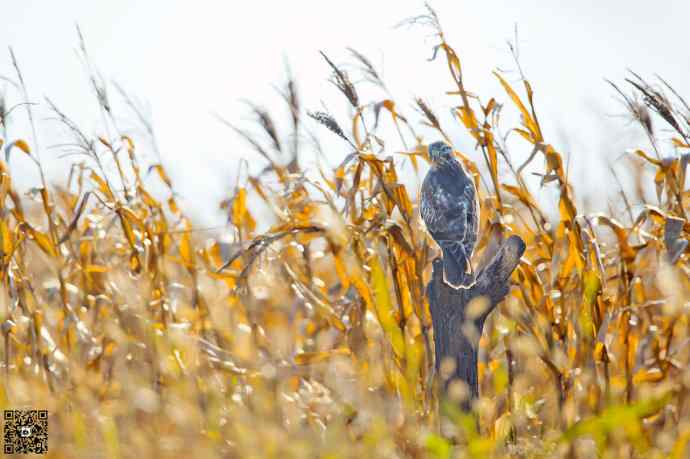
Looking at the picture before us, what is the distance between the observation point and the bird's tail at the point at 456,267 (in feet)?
7.62

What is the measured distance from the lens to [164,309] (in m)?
3.31

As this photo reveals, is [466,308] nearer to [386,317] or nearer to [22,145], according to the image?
[386,317]

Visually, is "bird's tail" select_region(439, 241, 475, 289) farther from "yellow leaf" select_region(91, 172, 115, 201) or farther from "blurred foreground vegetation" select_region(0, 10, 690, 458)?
"yellow leaf" select_region(91, 172, 115, 201)

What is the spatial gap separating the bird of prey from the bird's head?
0.01 meters

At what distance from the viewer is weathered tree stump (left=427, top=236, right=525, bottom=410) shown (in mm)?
2314

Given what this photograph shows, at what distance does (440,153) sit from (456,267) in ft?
1.02

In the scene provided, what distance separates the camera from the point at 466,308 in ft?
7.64

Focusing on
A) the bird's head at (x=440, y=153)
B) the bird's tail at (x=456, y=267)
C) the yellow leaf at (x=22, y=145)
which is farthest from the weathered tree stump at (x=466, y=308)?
the yellow leaf at (x=22, y=145)

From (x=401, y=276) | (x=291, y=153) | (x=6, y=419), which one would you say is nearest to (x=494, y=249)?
A: (x=401, y=276)

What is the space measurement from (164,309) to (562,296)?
A: 145cm
